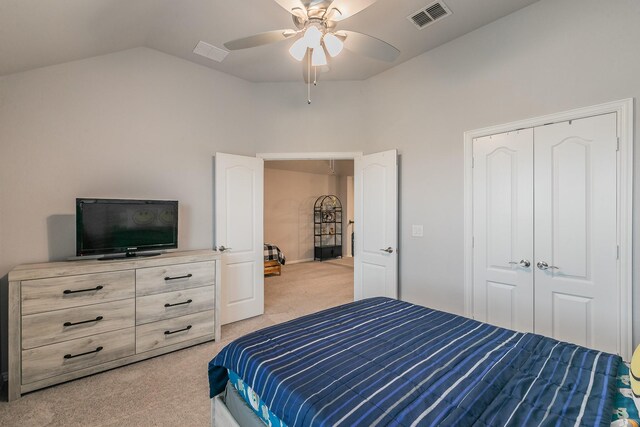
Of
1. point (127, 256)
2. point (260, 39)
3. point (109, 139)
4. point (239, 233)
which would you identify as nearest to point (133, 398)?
point (127, 256)

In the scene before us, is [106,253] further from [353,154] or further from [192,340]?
[353,154]

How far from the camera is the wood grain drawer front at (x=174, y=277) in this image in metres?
2.51

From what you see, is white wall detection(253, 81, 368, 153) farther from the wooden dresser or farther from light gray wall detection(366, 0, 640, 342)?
the wooden dresser

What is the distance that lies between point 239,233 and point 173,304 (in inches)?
42.7

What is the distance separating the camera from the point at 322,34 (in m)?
1.83

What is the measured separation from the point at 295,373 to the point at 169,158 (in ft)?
8.88

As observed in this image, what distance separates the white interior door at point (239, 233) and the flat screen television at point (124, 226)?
58 centimetres

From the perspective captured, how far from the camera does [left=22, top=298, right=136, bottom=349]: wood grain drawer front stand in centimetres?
206

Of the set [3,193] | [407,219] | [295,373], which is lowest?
[295,373]

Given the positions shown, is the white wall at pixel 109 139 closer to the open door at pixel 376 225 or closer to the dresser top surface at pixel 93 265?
the dresser top surface at pixel 93 265

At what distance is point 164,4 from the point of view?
225 cm

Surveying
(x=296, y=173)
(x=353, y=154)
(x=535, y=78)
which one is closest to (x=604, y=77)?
(x=535, y=78)

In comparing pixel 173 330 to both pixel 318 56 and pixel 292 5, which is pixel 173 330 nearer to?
pixel 318 56

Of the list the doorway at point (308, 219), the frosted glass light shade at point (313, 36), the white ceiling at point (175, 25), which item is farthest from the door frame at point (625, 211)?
the doorway at point (308, 219)
